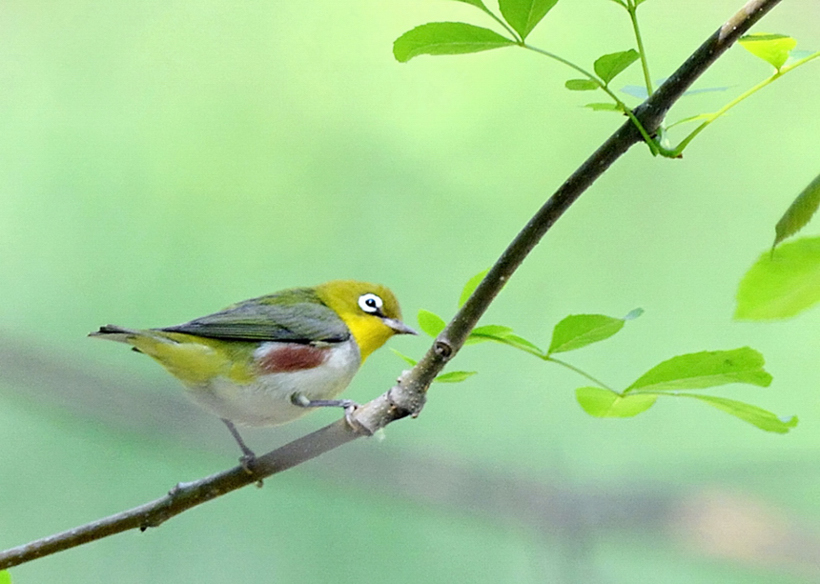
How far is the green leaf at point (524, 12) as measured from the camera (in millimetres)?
547

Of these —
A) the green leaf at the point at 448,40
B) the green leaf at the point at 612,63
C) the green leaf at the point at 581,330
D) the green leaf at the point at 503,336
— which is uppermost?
the green leaf at the point at 448,40

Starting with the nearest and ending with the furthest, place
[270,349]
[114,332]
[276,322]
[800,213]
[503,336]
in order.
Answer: [800,213], [503,336], [114,332], [270,349], [276,322]

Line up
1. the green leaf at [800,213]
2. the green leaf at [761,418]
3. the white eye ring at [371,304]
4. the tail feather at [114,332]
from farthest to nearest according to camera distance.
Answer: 1. the white eye ring at [371,304]
2. the tail feather at [114,332]
3. the green leaf at [761,418]
4. the green leaf at [800,213]

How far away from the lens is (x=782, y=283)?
1.62ft

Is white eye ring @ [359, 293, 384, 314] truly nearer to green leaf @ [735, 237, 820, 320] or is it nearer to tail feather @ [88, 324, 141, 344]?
tail feather @ [88, 324, 141, 344]

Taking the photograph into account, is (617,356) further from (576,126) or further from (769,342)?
(576,126)

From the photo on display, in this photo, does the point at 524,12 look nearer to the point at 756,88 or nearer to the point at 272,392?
the point at 756,88

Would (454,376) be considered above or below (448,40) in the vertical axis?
below

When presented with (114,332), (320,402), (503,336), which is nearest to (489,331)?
(503,336)

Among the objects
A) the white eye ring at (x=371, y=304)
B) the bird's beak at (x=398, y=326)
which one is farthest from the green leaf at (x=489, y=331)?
the white eye ring at (x=371, y=304)

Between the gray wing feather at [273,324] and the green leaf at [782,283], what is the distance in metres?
0.93

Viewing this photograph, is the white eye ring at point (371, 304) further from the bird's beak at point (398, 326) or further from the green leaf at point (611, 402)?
the green leaf at point (611, 402)

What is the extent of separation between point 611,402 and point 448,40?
0.29m

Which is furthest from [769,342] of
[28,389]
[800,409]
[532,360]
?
[28,389]
